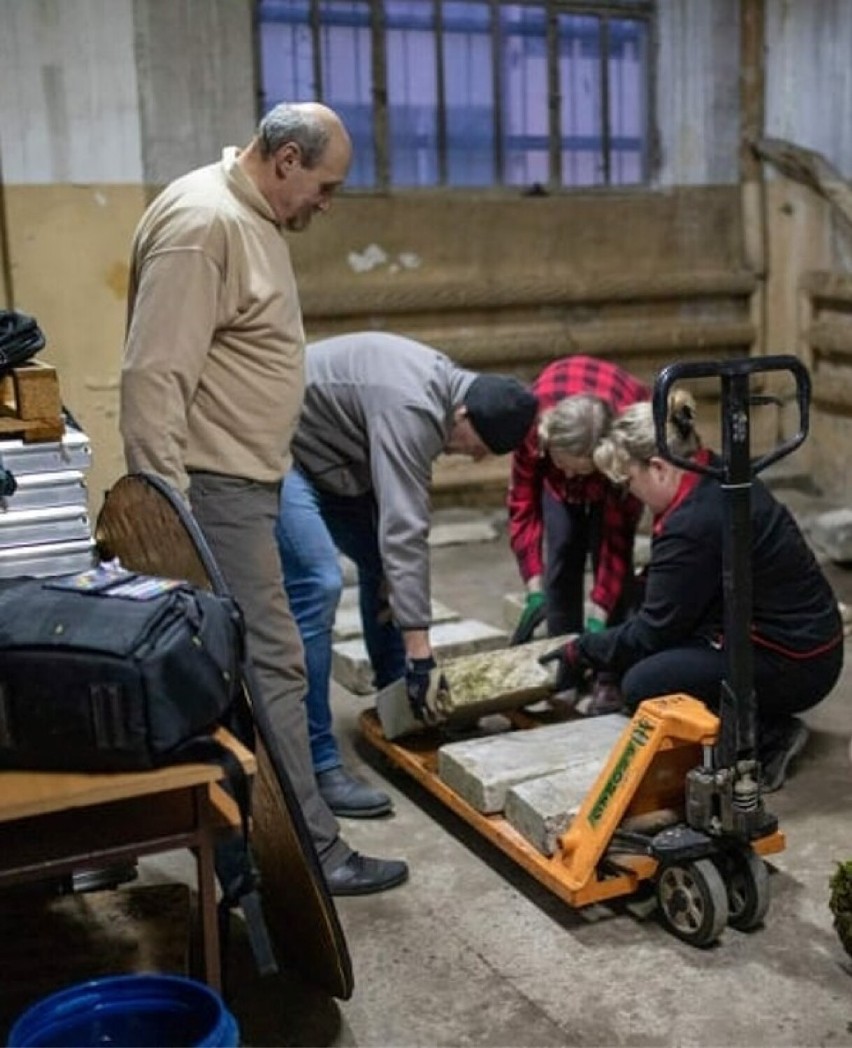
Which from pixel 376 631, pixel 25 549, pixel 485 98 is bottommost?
pixel 376 631

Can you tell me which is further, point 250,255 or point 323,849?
point 323,849

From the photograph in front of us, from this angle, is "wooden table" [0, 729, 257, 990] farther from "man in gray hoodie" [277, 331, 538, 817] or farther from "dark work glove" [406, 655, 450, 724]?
"dark work glove" [406, 655, 450, 724]

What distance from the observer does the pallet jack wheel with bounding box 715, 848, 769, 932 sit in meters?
2.77

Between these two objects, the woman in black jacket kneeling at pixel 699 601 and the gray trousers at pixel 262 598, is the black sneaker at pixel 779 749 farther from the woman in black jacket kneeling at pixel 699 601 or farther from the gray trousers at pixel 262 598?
the gray trousers at pixel 262 598

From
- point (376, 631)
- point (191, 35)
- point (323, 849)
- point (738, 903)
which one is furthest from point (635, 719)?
point (191, 35)

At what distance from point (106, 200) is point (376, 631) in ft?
10.0

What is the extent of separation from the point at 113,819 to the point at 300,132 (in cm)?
145

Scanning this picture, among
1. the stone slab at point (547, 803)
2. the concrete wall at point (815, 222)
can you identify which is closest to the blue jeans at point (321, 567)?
the stone slab at point (547, 803)

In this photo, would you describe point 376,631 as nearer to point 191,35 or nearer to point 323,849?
point 323,849

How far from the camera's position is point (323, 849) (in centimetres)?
299

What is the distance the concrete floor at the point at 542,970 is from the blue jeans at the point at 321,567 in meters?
0.33

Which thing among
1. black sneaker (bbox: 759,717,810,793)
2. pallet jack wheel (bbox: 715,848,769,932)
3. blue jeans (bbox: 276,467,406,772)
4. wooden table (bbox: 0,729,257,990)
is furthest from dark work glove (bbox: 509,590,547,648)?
wooden table (bbox: 0,729,257,990)

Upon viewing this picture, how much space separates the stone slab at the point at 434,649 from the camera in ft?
14.2

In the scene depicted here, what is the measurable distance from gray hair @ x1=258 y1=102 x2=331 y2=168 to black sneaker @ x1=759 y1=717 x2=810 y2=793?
1869mm
